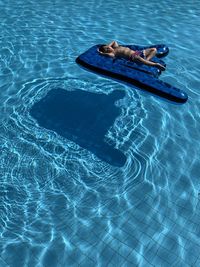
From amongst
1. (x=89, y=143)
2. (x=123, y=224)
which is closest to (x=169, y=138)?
(x=89, y=143)

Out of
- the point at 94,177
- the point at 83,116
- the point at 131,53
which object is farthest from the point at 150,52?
the point at 94,177

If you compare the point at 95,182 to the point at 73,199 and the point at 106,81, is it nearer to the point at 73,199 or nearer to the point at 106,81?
the point at 73,199

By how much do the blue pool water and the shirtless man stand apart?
1100 millimetres

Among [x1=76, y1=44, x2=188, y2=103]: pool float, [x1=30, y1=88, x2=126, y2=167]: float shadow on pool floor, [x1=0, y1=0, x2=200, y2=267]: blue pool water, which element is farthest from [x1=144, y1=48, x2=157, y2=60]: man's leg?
[x1=30, y1=88, x2=126, y2=167]: float shadow on pool floor

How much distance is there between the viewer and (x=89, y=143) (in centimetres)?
706

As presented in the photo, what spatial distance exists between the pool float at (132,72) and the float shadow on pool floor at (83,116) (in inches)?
45.5

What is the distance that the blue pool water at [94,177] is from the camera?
5.38 meters

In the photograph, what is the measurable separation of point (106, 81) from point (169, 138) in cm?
237

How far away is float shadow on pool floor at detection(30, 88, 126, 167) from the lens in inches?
275

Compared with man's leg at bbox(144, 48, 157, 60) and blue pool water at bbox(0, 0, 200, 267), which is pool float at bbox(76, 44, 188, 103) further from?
blue pool water at bbox(0, 0, 200, 267)

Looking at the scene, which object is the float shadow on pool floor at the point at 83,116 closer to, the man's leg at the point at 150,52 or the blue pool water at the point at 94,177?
the blue pool water at the point at 94,177

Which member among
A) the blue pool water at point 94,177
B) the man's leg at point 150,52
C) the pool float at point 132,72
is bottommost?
the blue pool water at point 94,177

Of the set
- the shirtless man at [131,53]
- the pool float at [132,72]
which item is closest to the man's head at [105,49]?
the shirtless man at [131,53]

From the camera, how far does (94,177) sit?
6391 mm
